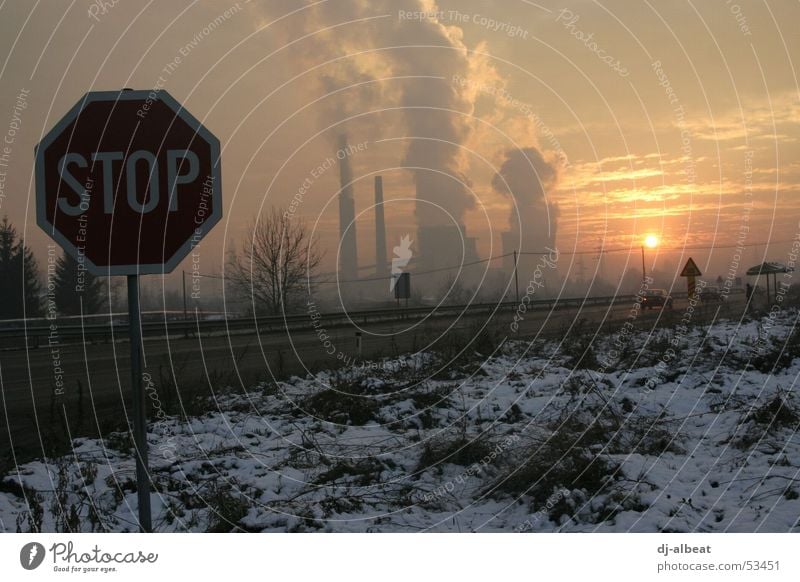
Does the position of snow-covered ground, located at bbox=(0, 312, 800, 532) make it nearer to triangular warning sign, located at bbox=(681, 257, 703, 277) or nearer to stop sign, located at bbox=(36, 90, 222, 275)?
stop sign, located at bbox=(36, 90, 222, 275)

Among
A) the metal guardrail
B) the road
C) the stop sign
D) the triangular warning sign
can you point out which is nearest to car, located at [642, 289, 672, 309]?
the metal guardrail

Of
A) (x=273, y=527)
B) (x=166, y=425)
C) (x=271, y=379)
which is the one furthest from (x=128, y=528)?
(x=271, y=379)

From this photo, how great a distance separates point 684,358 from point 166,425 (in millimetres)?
9736

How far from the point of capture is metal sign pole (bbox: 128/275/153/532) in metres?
4.63

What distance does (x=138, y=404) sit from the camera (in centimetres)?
465

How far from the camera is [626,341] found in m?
17.6

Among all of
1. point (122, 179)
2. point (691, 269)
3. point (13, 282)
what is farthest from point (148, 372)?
point (13, 282)

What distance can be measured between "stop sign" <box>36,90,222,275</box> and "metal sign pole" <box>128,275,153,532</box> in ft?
0.64

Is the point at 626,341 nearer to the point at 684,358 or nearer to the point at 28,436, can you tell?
the point at 684,358

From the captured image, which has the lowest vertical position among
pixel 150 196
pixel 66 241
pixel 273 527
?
pixel 273 527

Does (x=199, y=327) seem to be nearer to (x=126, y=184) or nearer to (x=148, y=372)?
(x=148, y=372)

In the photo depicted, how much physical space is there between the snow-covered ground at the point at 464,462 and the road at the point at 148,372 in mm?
987

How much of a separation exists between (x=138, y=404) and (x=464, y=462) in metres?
3.96

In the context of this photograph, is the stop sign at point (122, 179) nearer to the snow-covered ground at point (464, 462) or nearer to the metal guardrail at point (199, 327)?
the snow-covered ground at point (464, 462)
